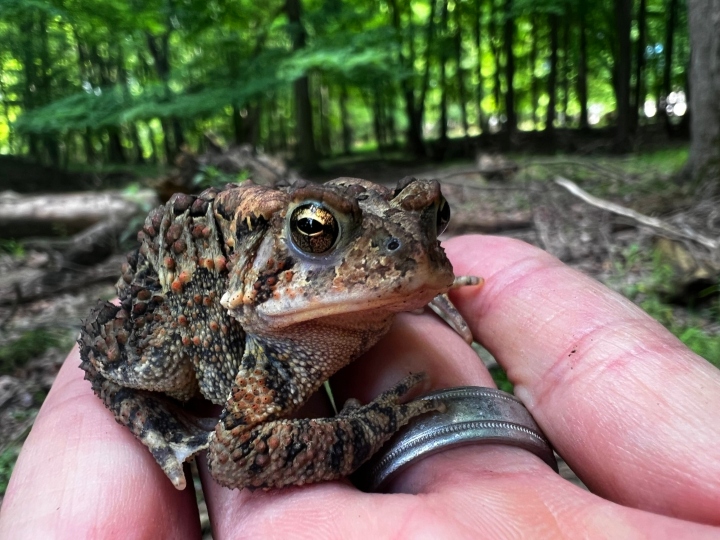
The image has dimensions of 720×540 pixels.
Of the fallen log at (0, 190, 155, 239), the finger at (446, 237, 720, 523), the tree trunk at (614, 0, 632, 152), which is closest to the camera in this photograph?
the finger at (446, 237, 720, 523)

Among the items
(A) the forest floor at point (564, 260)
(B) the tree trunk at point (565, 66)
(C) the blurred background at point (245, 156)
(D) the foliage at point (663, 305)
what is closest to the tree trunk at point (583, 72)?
(C) the blurred background at point (245, 156)

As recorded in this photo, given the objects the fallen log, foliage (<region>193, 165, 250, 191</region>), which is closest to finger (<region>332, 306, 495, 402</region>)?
foliage (<region>193, 165, 250, 191</region>)

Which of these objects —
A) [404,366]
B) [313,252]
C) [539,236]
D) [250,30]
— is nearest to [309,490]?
[404,366]

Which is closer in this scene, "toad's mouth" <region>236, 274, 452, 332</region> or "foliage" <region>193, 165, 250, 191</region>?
"toad's mouth" <region>236, 274, 452, 332</region>

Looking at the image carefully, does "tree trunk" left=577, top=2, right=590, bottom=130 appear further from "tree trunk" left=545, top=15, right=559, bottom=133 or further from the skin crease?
the skin crease

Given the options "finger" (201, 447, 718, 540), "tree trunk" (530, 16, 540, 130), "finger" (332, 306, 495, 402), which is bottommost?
"finger" (201, 447, 718, 540)

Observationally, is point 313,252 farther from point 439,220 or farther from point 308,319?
point 439,220

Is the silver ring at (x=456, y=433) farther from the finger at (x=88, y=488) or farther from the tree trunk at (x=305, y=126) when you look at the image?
the tree trunk at (x=305, y=126)

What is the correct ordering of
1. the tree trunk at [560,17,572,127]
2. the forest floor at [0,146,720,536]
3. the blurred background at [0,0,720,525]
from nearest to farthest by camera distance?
the forest floor at [0,146,720,536] → the blurred background at [0,0,720,525] → the tree trunk at [560,17,572,127]
